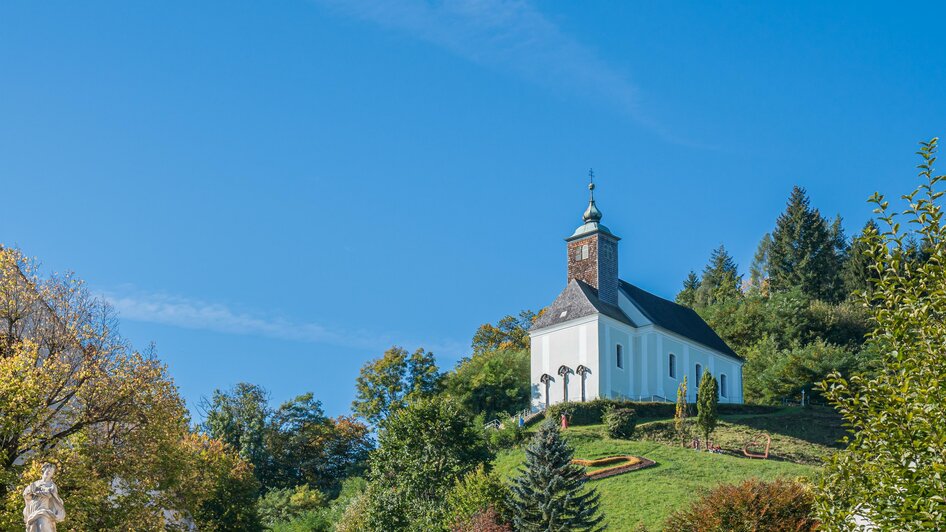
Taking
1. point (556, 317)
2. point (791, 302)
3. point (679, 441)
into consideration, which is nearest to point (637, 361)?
point (556, 317)

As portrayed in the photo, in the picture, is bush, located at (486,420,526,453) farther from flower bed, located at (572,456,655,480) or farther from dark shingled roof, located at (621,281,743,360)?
dark shingled roof, located at (621,281,743,360)

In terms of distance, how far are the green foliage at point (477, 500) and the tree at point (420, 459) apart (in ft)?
5.80

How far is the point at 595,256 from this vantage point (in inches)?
2549

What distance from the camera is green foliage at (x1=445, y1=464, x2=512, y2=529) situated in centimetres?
3170

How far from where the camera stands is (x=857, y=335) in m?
81.2

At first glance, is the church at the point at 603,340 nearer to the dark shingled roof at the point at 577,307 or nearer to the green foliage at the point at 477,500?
the dark shingled roof at the point at 577,307

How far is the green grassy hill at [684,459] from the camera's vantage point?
3519cm

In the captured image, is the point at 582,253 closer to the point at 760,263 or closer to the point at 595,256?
the point at 595,256

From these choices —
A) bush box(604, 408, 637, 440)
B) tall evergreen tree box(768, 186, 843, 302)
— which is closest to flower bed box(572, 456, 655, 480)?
bush box(604, 408, 637, 440)

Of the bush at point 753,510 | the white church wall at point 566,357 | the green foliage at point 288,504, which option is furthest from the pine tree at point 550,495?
the white church wall at point 566,357

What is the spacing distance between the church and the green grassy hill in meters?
5.94

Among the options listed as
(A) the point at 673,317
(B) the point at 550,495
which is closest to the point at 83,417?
(B) the point at 550,495

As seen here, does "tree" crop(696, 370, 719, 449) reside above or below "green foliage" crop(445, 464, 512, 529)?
above

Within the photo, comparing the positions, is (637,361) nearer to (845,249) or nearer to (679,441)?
(679,441)
